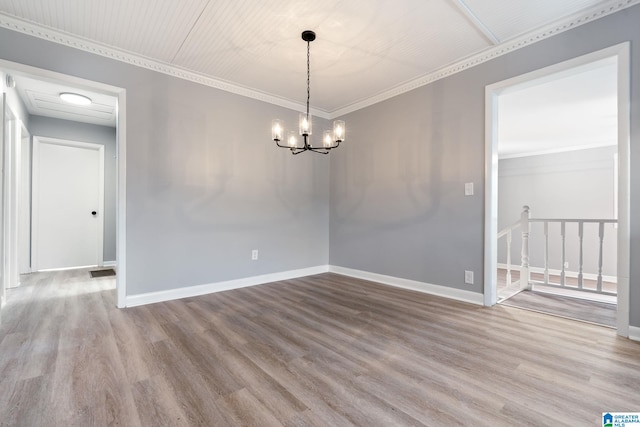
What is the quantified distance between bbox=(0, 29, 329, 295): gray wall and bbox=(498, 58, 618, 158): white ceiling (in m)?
3.09

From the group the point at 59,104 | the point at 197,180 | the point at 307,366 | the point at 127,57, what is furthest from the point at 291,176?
the point at 59,104

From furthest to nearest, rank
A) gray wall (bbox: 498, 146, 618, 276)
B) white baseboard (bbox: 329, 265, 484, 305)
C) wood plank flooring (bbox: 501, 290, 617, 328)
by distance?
gray wall (bbox: 498, 146, 618, 276)
white baseboard (bbox: 329, 265, 484, 305)
wood plank flooring (bbox: 501, 290, 617, 328)

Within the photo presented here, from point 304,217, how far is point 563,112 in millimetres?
4261

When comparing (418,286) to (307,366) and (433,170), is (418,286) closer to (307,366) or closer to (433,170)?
(433,170)

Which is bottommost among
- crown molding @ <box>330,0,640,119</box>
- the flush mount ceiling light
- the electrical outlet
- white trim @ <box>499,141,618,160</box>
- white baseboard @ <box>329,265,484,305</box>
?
white baseboard @ <box>329,265,484,305</box>

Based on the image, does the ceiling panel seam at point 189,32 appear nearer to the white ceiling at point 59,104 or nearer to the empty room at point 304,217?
the empty room at point 304,217

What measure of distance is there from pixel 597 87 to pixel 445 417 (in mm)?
4352

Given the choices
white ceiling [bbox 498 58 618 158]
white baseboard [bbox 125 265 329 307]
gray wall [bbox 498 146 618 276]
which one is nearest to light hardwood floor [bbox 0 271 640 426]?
white baseboard [bbox 125 265 329 307]

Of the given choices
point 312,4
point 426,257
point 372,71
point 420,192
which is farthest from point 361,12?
point 426,257

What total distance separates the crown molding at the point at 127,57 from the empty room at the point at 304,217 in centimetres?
2

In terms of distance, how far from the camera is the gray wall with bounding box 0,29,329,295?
300cm

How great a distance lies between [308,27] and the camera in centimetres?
256

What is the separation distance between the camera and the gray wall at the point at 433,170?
2387mm

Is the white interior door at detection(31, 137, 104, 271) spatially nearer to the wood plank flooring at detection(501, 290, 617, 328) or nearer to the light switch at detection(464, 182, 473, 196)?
the light switch at detection(464, 182, 473, 196)
